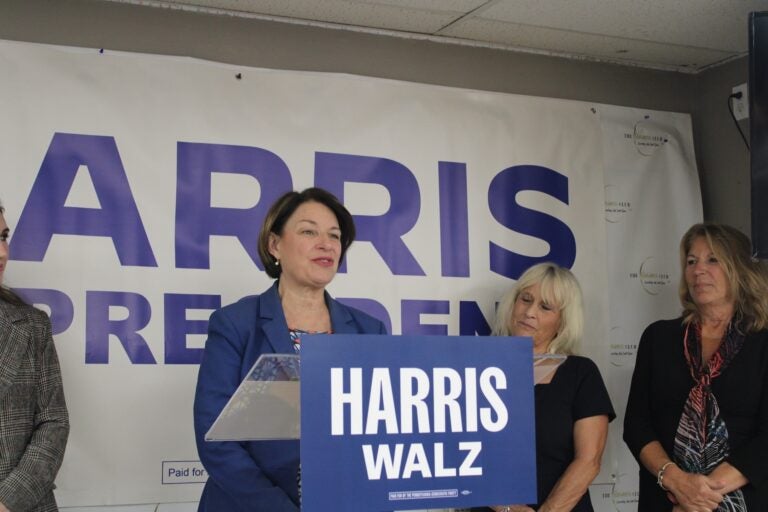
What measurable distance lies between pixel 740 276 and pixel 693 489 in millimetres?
729

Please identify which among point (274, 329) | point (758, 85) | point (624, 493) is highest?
point (758, 85)

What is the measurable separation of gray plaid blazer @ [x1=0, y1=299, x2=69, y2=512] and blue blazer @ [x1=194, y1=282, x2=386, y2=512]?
0.49 metres

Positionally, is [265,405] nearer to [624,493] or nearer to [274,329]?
[274,329]

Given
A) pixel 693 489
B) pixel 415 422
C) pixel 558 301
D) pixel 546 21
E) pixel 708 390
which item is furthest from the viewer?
pixel 546 21

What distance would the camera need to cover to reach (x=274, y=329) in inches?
93.0

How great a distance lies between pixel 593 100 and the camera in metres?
4.10

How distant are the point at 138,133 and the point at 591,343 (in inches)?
78.9

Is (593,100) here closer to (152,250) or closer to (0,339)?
(152,250)

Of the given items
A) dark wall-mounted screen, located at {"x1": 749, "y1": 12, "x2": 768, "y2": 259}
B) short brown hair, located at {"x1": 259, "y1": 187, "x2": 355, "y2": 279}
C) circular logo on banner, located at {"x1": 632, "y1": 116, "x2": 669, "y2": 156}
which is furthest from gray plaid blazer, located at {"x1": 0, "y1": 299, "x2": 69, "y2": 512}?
circular logo on banner, located at {"x1": 632, "y1": 116, "x2": 669, "y2": 156}

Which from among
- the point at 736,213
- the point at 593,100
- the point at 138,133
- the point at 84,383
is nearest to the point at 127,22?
the point at 138,133

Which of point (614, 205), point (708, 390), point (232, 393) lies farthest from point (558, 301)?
point (232, 393)

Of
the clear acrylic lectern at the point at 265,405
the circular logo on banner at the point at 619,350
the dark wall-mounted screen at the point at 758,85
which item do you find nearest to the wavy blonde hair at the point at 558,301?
the circular logo on banner at the point at 619,350

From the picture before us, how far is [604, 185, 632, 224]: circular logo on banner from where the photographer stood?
398cm

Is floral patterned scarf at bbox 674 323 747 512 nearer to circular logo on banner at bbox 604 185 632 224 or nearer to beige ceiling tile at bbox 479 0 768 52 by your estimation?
circular logo on banner at bbox 604 185 632 224
